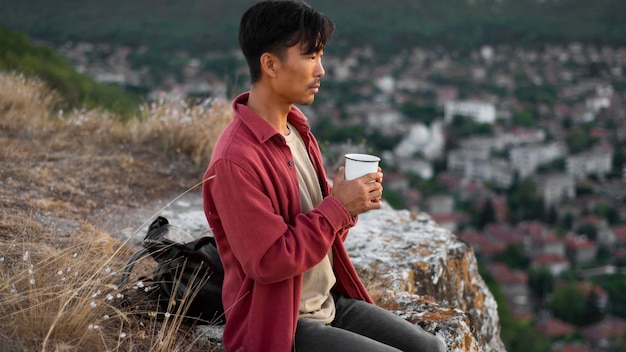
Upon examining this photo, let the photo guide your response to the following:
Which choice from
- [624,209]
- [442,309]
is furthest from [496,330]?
[624,209]

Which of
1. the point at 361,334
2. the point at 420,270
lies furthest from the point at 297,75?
the point at 420,270

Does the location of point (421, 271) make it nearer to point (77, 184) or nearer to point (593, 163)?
point (77, 184)

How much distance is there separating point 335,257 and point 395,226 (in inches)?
71.2

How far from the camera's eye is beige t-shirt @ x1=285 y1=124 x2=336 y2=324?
173 cm

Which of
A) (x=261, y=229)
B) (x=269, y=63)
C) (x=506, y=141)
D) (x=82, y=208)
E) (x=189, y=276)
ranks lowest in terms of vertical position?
(x=506, y=141)

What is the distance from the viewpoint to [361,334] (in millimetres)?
1795

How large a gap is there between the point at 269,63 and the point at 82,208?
2.16 meters

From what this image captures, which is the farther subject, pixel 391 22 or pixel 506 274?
pixel 391 22

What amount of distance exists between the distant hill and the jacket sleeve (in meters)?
57.1

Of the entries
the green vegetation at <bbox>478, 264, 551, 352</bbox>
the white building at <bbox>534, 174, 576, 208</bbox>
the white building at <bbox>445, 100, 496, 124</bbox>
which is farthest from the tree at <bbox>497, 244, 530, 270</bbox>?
the white building at <bbox>445, 100, 496, 124</bbox>

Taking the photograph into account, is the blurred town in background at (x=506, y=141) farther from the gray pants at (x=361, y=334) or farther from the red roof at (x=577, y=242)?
the gray pants at (x=361, y=334)

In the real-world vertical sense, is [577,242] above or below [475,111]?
below

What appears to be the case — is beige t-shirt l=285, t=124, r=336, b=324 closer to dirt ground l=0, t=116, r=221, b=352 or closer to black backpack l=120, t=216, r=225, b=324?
black backpack l=120, t=216, r=225, b=324

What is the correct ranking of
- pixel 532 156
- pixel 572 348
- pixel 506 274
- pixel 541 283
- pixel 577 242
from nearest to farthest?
pixel 572 348 < pixel 506 274 < pixel 541 283 < pixel 577 242 < pixel 532 156
